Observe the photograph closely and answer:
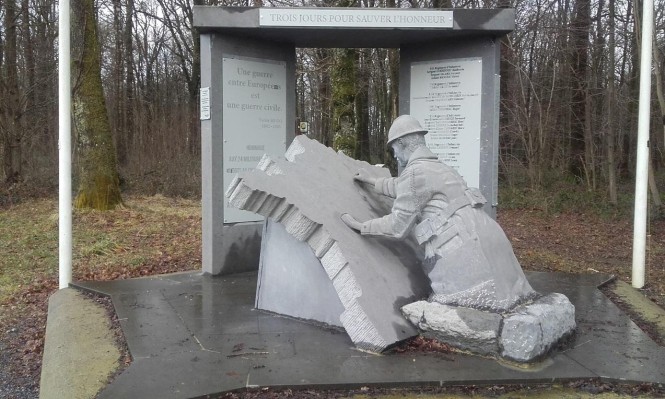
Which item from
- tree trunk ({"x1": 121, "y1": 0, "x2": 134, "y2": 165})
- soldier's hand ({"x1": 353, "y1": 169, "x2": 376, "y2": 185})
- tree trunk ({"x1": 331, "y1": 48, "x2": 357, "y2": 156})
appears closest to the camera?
soldier's hand ({"x1": 353, "y1": 169, "x2": 376, "y2": 185})

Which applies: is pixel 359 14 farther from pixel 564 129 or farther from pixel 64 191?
pixel 564 129

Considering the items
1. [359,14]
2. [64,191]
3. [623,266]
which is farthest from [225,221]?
[623,266]

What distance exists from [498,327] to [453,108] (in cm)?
362

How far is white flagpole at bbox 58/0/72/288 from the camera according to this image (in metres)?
6.46

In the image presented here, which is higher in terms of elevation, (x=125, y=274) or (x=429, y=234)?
(x=429, y=234)

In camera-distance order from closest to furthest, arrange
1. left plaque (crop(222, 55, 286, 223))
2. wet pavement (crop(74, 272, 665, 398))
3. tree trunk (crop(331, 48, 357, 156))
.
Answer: wet pavement (crop(74, 272, 665, 398)), left plaque (crop(222, 55, 286, 223)), tree trunk (crop(331, 48, 357, 156))

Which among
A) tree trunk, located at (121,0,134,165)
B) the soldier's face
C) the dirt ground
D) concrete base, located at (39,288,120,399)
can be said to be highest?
tree trunk, located at (121,0,134,165)

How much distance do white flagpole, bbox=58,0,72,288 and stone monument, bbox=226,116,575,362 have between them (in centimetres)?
285

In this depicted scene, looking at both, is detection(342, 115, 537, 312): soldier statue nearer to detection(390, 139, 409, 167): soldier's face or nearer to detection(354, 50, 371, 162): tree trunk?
detection(390, 139, 409, 167): soldier's face

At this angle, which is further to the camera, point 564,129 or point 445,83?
point 564,129

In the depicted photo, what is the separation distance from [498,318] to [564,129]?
16.9m

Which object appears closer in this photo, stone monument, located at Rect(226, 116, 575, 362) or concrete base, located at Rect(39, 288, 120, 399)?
concrete base, located at Rect(39, 288, 120, 399)

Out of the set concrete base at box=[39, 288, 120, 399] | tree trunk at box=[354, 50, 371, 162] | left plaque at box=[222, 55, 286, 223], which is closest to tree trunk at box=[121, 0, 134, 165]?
tree trunk at box=[354, 50, 371, 162]

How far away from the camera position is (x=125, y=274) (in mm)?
8219
